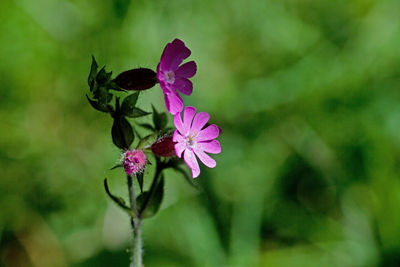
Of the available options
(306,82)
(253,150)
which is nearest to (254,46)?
(306,82)

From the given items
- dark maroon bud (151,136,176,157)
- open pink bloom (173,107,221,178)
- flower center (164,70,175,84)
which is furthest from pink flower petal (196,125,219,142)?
flower center (164,70,175,84)

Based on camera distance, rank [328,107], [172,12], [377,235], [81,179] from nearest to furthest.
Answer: [377,235]
[81,179]
[328,107]
[172,12]

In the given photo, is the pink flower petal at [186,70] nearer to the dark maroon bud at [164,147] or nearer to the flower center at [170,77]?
the flower center at [170,77]

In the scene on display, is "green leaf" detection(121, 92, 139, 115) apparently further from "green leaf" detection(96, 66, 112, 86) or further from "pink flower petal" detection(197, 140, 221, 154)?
"pink flower petal" detection(197, 140, 221, 154)

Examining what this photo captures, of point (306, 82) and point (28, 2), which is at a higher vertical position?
point (28, 2)

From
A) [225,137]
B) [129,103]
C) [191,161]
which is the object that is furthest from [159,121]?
[225,137]

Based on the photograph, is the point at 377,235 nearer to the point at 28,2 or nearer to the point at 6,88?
the point at 6,88

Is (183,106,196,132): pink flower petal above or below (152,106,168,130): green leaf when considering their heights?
below
